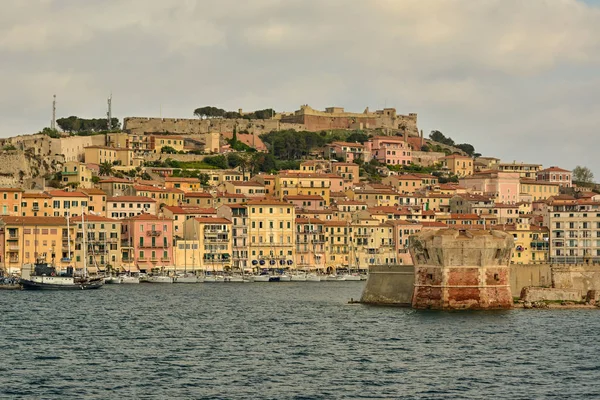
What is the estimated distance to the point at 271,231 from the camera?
123062mm

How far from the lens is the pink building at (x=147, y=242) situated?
116 metres

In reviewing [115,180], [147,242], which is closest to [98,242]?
[147,242]

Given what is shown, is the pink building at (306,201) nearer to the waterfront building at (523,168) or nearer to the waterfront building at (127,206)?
the waterfront building at (127,206)

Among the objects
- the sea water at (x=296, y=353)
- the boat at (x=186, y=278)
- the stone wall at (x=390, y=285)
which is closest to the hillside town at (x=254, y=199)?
the boat at (x=186, y=278)

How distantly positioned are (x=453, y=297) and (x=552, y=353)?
1152 centimetres

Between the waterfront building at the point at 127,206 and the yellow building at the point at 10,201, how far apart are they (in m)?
8.77

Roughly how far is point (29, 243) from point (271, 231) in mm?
24396

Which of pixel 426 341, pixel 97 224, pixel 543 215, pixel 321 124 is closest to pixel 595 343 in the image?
pixel 426 341

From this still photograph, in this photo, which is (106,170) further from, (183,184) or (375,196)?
(375,196)

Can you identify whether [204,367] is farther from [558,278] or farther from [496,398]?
[558,278]

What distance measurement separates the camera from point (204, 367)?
4903 cm

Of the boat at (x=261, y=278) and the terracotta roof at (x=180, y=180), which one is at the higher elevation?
the terracotta roof at (x=180, y=180)

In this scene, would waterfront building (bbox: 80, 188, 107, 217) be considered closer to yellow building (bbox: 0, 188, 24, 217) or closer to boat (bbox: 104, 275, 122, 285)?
yellow building (bbox: 0, 188, 24, 217)

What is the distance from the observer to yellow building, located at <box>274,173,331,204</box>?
138 metres
